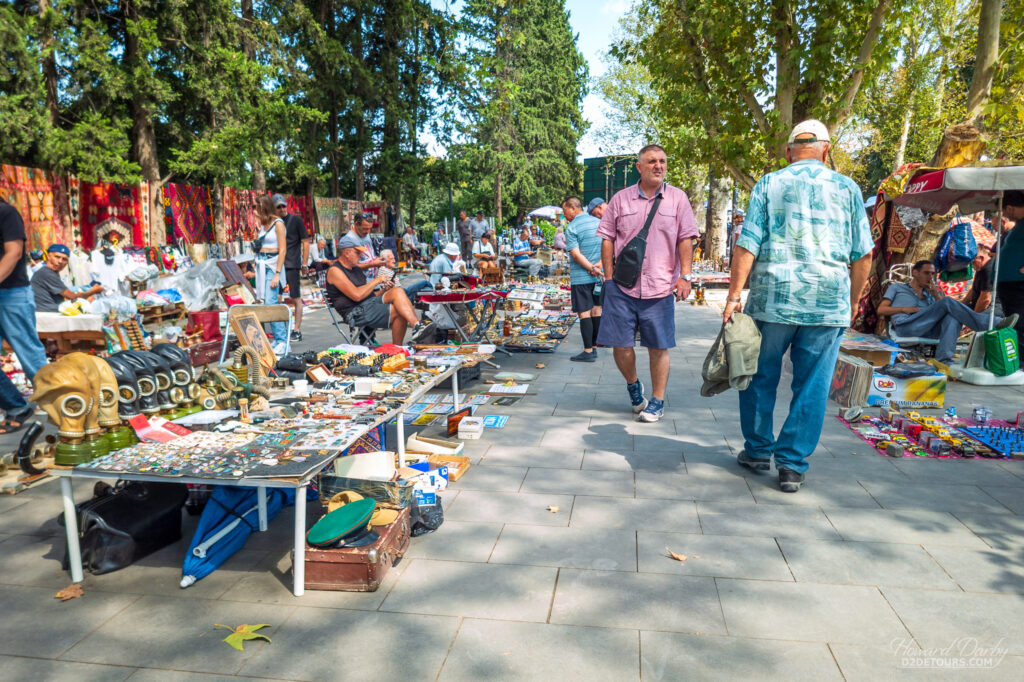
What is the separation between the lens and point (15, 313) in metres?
5.12

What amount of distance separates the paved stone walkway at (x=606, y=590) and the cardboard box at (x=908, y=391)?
1466mm

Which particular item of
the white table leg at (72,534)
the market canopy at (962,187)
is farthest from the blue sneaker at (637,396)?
the white table leg at (72,534)

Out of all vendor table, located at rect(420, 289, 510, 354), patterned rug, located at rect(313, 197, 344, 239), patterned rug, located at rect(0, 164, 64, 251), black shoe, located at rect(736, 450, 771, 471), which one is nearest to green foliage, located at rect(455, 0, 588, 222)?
patterned rug, located at rect(313, 197, 344, 239)

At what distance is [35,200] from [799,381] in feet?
40.6

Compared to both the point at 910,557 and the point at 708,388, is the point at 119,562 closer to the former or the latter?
the point at 708,388

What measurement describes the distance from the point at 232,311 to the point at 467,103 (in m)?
29.2

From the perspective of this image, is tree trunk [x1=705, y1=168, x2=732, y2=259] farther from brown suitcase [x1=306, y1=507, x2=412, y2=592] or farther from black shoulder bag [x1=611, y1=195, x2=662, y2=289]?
brown suitcase [x1=306, y1=507, x2=412, y2=592]

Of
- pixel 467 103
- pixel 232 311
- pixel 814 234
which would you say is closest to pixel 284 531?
pixel 232 311

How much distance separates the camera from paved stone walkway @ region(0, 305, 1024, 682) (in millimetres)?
2371

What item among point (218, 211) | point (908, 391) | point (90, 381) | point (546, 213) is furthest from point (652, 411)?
point (546, 213)

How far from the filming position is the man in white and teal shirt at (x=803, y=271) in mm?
3656

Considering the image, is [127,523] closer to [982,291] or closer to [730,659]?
[730,659]

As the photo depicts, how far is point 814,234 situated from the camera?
3674mm

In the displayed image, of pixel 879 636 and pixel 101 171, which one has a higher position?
pixel 101 171
